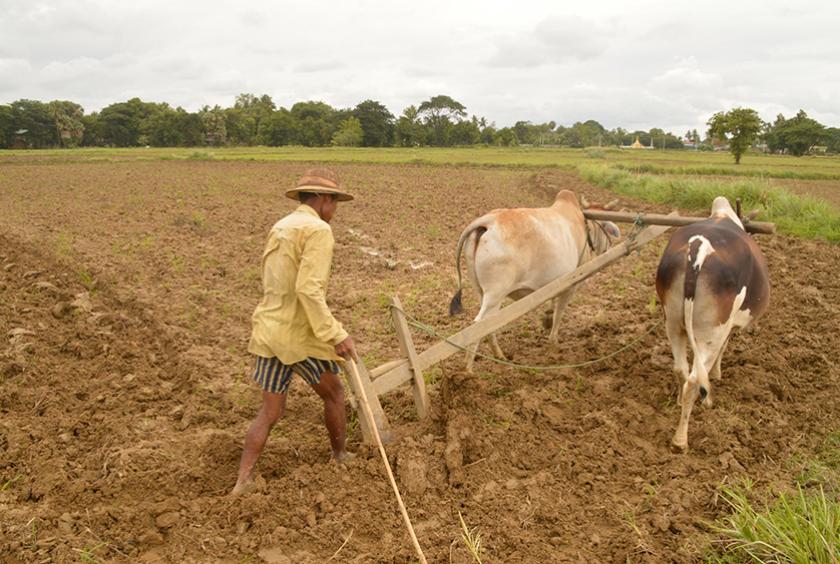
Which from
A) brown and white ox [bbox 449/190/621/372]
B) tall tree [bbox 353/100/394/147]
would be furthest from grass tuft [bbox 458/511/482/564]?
tall tree [bbox 353/100/394/147]

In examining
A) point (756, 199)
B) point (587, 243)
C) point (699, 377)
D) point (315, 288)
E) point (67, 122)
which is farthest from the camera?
point (67, 122)

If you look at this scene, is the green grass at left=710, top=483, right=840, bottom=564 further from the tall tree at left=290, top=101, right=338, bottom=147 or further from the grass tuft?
the tall tree at left=290, top=101, right=338, bottom=147

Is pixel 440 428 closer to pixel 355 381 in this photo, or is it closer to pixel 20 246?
pixel 355 381

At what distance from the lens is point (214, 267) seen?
954 cm

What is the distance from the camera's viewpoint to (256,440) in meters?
3.58

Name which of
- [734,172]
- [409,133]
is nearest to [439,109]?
[409,133]

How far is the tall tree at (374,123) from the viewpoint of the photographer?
7162cm

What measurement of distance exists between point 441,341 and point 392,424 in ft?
2.39

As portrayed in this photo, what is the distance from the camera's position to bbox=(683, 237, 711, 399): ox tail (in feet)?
13.6

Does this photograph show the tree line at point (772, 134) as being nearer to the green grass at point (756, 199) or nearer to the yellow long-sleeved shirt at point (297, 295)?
the green grass at point (756, 199)

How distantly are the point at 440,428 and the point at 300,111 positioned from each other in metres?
81.8

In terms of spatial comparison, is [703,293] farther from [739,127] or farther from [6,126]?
[6,126]

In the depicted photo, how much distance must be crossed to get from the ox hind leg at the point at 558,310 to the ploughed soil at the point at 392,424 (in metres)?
0.15

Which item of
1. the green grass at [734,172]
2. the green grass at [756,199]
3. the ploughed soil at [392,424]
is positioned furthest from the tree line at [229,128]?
the ploughed soil at [392,424]
